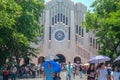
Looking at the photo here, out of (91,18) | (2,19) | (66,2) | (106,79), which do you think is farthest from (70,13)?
(106,79)

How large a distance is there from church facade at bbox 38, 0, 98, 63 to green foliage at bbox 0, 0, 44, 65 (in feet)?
66.9

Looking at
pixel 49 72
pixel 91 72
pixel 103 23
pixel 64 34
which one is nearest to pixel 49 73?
pixel 49 72

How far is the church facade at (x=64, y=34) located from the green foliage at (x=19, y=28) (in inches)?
803

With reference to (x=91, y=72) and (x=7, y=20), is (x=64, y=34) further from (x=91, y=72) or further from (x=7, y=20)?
(x=91, y=72)

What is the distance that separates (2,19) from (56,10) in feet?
141

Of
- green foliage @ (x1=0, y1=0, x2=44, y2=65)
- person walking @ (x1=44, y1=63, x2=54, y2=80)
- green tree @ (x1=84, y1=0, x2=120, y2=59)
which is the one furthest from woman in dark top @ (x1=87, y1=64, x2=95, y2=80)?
green tree @ (x1=84, y1=0, x2=120, y2=59)

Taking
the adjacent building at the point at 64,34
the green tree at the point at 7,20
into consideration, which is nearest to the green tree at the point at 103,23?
the green tree at the point at 7,20

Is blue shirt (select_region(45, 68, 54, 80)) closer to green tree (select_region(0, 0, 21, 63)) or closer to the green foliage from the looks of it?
green tree (select_region(0, 0, 21, 63))

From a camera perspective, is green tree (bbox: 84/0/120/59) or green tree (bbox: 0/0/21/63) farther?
green tree (bbox: 84/0/120/59)

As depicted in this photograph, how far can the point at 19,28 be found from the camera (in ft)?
114

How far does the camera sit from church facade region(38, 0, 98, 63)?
62500 millimetres

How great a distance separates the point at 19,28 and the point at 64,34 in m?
28.9

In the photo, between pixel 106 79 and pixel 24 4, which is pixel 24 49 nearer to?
pixel 24 4

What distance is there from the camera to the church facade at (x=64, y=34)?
205ft
